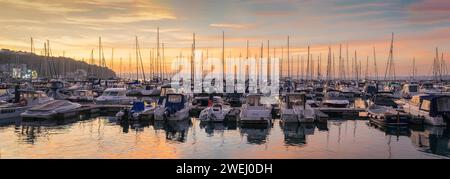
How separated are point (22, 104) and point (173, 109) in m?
16.2

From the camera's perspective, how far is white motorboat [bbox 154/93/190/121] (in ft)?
121

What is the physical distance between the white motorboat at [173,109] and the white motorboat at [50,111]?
9666 millimetres

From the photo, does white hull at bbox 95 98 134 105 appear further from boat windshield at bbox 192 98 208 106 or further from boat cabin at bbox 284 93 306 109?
boat cabin at bbox 284 93 306 109

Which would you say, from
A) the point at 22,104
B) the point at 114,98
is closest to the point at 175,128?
the point at 22,104

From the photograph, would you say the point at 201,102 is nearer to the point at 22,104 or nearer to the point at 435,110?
the point at 22,104

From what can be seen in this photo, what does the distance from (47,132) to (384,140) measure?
25.0 metres

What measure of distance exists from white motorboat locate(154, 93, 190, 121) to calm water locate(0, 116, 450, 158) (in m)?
1.03

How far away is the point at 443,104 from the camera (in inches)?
1387

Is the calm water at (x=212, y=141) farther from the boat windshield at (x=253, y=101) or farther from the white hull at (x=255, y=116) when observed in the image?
Result: the boat windshield at (x=253, y=101)
